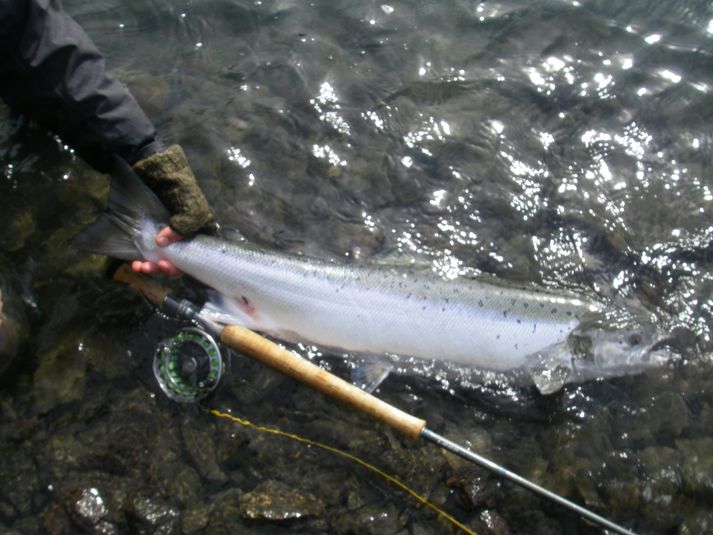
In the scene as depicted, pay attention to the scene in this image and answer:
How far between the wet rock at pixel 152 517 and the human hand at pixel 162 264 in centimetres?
159

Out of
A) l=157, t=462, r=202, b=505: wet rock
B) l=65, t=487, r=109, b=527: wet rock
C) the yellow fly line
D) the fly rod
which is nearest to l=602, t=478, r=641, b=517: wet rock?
the fly rod

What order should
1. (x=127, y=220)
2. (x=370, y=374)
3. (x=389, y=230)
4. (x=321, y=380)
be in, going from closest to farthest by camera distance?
1. (x=321, y=380)
2. (x=127, y=220)
3. (x=370, y=374)
4. (x=389, y=230)

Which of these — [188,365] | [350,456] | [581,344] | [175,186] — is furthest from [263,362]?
[581,344]

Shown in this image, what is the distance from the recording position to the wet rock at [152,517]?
429 cm

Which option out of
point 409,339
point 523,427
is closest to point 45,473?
point 409,339

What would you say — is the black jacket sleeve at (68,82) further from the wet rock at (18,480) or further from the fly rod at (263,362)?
the wet rock at (18,480)

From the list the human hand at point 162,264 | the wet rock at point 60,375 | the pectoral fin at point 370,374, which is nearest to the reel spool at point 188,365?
the human hand at point 162,264

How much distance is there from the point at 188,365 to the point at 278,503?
1.19m

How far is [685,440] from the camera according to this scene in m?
4.88

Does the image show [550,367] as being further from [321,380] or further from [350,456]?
[321,380]

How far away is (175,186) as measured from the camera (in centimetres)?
455

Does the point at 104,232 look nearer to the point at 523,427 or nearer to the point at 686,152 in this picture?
the point at 523,427

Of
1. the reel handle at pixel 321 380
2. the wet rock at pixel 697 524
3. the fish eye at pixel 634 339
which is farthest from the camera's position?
the fish eye at pixel 634 339

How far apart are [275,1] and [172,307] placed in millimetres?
4058
